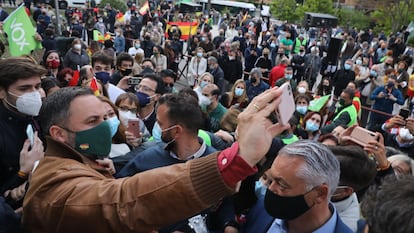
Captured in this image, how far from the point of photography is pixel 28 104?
2939mm

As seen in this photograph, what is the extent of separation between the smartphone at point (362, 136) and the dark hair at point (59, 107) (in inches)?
103

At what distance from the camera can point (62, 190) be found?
1343 mm

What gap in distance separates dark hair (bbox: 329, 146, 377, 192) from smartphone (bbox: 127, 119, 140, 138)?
214 cm

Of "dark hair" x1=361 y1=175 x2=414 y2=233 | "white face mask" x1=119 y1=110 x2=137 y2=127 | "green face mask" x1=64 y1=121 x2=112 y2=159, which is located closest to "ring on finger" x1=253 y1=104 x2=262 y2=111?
"dark hair" x1=361 y1=175 x2=414 y2=233

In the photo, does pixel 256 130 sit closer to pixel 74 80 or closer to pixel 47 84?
pixel 47 84

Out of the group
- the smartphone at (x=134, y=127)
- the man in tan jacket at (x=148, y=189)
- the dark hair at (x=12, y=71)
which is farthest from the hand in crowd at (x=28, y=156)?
the smartphone at (x=134, y=127)

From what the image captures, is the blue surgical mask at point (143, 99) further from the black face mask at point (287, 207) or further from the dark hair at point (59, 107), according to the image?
the black face mask at point (287, 207)

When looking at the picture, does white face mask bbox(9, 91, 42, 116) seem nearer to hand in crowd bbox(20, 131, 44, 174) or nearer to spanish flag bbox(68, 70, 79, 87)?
hand in crowd bbox(20, 131, 44, 174)

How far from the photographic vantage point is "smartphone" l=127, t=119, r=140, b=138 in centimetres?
400

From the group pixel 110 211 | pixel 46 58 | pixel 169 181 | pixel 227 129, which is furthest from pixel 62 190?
pixel 46 58

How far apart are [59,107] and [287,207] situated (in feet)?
4.75

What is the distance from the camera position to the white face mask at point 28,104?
2930 millimetres

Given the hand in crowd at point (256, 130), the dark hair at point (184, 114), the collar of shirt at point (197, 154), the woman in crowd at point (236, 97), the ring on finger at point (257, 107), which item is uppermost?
the ring on finger at point (257, 107)

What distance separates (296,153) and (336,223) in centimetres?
49
